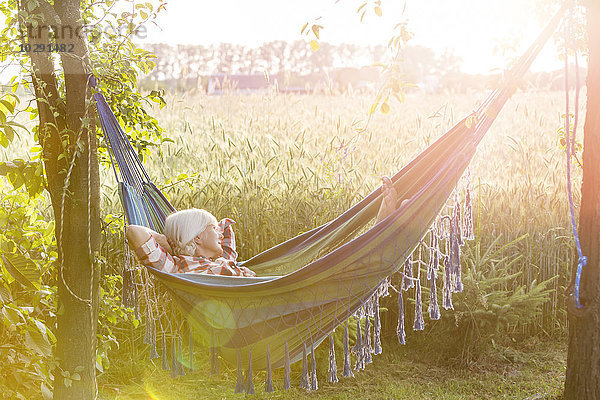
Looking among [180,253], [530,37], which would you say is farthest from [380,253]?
[530,37]

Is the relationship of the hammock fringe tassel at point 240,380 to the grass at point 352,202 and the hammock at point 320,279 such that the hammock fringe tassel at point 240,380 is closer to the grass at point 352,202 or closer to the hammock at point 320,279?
the hammock at point 320,279

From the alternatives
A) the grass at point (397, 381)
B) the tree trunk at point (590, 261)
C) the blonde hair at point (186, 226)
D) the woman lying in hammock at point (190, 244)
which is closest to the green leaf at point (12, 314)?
the woman lying in hammock at point (190, 244)

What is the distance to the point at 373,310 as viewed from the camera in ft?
6.37

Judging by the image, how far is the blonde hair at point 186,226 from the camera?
2.07 meters

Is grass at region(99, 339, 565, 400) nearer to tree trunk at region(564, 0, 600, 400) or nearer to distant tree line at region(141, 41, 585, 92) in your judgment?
tree trunk at region(564, 0, 600, 400)

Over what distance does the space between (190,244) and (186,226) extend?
7cm

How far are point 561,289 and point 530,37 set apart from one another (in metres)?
1.43

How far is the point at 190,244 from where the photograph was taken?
6.89 ft

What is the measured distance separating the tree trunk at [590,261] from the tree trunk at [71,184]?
60.5 inches

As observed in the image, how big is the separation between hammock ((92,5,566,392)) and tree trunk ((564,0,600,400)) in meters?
0.18

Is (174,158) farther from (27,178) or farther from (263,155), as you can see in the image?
(27,178)

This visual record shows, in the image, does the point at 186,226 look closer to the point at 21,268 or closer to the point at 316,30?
the point at 21,268

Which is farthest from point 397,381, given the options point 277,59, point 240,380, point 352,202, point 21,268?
point 277,59

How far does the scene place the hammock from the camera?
1.77 m
